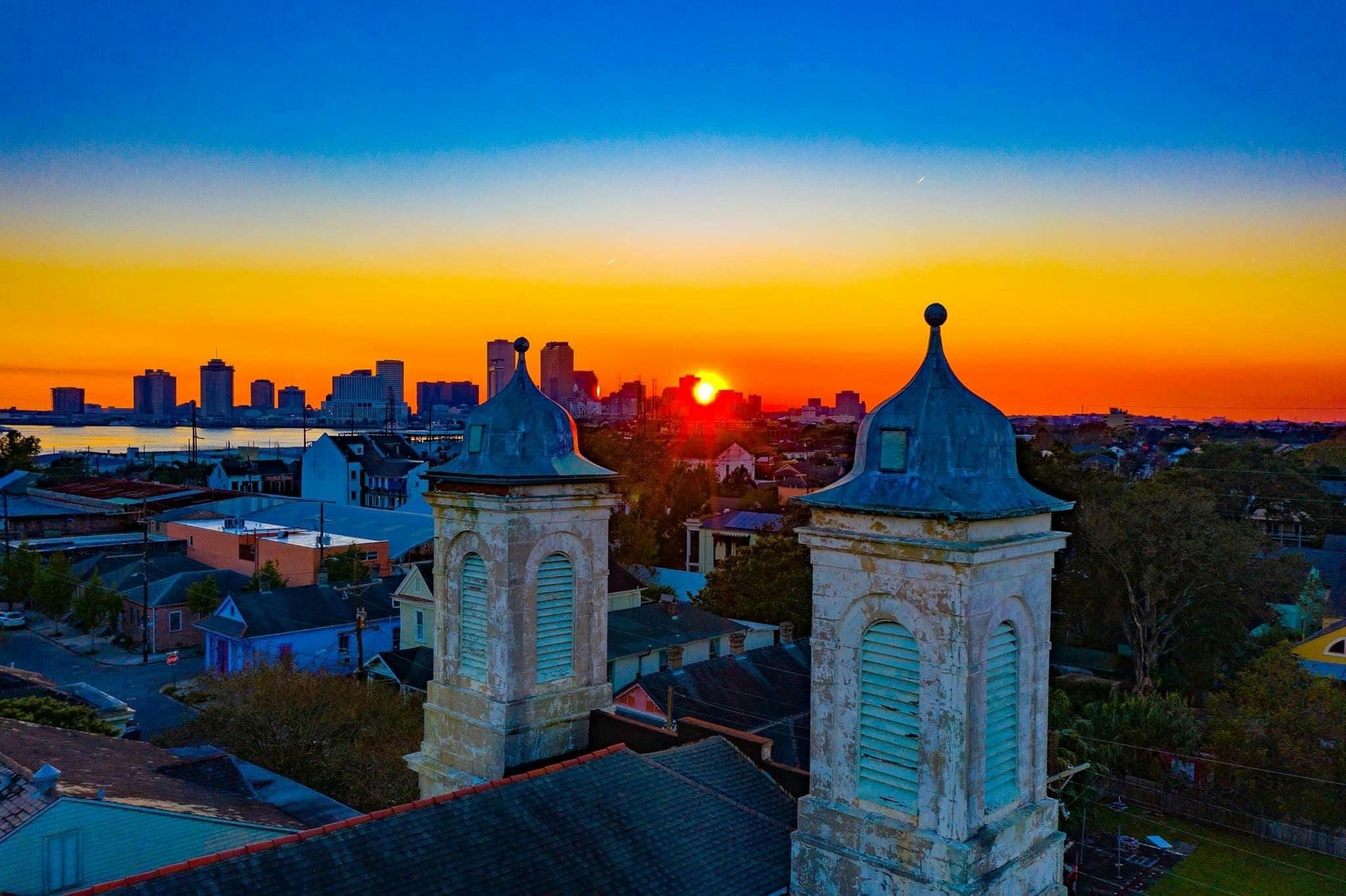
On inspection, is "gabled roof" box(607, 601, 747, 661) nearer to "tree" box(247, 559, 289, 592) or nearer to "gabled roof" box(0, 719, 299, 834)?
"gabled roof" box(0, 719, 299, 834)

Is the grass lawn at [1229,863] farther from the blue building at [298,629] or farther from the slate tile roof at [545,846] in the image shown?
Result: the blue building at [298,629]

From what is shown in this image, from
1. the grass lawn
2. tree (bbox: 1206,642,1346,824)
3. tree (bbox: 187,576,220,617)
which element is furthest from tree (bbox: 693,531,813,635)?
tree (bbox: 187,576,220,617)

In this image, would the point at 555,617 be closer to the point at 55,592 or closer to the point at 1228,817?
the point at 1228,817

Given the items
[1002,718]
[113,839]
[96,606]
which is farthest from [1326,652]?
[96,606]

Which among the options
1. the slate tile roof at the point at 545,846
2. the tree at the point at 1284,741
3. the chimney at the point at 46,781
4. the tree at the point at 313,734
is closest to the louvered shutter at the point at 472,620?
the slate tile roof at the point at 545,846

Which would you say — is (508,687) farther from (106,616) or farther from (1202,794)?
(106,616)
